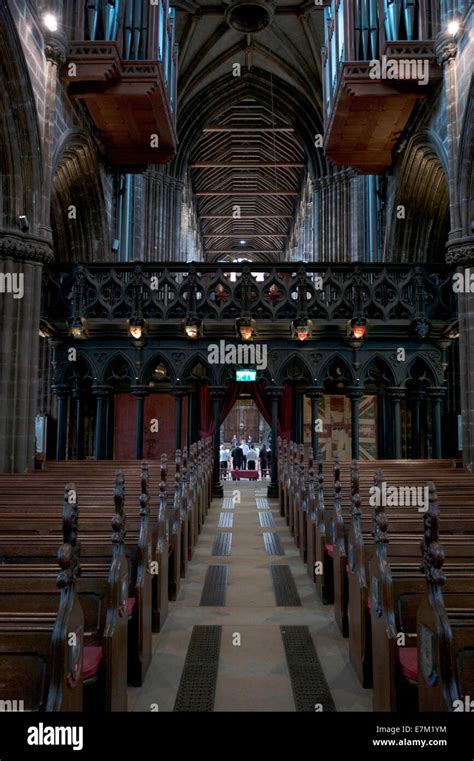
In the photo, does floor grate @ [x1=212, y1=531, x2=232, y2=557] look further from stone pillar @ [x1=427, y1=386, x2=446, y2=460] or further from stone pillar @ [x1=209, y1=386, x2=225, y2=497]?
stone pillar @ [x1=427, y1=386, x2=446, y2=460]

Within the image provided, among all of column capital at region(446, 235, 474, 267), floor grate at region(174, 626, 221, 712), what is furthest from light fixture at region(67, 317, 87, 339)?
floor grate at region(174, 626, 221, 712)

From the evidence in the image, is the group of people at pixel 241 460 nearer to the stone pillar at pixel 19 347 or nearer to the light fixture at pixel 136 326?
the light fixture at pixel 136 326

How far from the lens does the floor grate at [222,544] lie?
7167 mm

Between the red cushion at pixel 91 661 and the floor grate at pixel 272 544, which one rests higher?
the red cushion at pixel 91 661

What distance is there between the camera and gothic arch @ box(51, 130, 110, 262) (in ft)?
39.4

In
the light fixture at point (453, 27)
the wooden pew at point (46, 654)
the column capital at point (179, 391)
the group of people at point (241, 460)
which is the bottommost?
the group of people at point (241, 460)

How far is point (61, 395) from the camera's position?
11.7 meters

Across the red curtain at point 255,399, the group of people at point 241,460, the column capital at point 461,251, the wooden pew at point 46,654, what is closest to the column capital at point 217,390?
the red curtain at point 255,399

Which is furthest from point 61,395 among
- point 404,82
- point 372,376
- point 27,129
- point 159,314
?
point 404,82

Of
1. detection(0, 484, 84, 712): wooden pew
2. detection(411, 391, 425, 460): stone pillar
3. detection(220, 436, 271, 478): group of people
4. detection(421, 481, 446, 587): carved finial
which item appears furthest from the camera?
detection(220, 436, 271, 478): group of people

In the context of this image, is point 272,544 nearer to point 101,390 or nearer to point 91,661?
point 91,661

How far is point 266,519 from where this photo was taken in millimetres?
9414

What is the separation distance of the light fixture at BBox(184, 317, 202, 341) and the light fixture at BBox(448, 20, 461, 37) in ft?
20.9

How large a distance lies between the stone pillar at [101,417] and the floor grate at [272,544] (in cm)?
465
